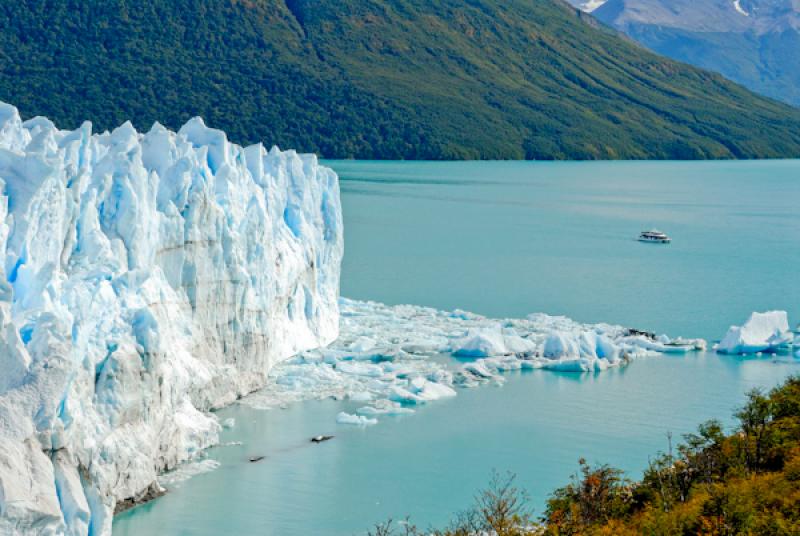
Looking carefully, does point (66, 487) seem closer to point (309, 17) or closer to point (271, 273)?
point (271, 273)

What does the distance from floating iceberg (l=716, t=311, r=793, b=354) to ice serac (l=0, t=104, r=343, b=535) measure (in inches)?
466

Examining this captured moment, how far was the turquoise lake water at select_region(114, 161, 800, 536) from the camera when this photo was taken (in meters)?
19.9

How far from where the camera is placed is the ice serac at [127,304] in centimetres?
1460

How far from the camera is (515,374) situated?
29375 millimetres

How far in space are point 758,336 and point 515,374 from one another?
28.9ft

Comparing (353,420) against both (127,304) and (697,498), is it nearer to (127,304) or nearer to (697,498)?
(127,304)

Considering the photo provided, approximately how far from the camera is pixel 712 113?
16662cm

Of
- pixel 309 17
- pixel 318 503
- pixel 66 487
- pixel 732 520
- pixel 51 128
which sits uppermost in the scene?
pixel 309 17

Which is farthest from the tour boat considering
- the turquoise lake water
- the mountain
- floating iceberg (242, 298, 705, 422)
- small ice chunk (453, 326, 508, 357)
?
the mountain

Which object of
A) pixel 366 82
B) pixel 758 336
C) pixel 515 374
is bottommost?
pixel 515 374

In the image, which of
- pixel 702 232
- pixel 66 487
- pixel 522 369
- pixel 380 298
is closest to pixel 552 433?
pixel 522 369

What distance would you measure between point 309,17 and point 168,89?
2932 cm

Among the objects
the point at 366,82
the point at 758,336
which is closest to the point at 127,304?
the point at 758,336

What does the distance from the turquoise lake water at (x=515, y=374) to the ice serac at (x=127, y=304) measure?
132 centimetres
